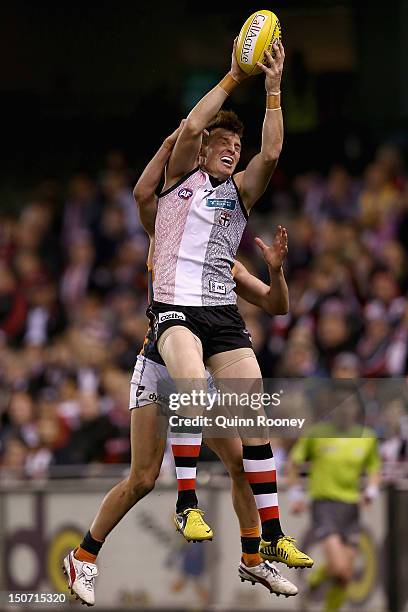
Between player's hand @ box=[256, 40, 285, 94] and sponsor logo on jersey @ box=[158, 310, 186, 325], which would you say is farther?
sponsor logo on jersey @ box=[158, 310, 186, 325]

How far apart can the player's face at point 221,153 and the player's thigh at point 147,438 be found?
4.31 feet

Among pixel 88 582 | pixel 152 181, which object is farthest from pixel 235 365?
pixel 88 582

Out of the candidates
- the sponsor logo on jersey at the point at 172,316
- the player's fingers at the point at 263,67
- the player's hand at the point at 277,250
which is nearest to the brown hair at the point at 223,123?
the player's fingers at the point at 263,67

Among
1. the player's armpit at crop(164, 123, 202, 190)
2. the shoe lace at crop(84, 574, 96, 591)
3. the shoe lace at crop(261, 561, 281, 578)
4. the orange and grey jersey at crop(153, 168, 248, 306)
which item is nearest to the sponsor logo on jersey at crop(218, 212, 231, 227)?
the orange and grey jersey at crop(153, 168, 248, 306)

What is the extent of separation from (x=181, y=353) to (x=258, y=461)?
29.2 inches

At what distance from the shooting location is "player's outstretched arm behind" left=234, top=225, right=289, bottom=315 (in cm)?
909

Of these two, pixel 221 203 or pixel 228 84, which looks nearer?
pixel 228 84

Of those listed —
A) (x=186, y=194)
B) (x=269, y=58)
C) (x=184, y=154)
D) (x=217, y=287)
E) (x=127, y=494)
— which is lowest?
(x=127, y=494)

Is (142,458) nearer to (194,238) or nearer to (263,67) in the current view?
(194,238)

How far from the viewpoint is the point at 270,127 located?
8.63 m

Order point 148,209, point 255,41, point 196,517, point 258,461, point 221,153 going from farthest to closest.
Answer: point 148,209
point 221,153
point 258,461
point 255,41
point 196,517

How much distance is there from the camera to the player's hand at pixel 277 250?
9.06 meters

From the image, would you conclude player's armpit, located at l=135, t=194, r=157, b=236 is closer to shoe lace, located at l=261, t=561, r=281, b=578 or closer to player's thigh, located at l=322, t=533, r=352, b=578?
shoe lace, located at l=261, t=561, r=281, b=578

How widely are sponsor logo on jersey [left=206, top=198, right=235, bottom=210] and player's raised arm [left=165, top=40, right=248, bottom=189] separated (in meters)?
0.21
